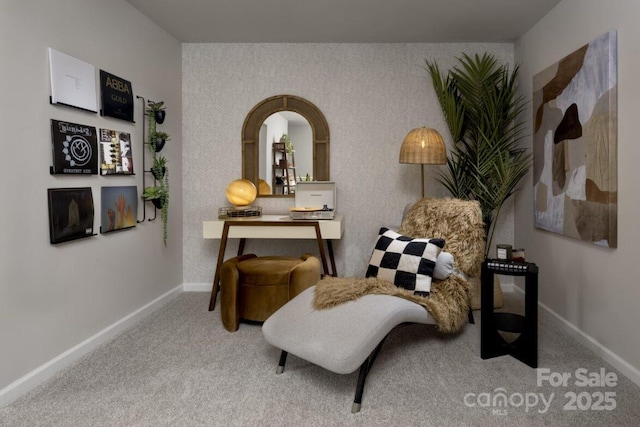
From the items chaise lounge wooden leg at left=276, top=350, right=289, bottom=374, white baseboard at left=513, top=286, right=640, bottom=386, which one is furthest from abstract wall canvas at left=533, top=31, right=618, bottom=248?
chaise lounge wooden leg at left=276, top=350, right=289, bottom=374

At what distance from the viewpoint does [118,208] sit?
2.90 metres

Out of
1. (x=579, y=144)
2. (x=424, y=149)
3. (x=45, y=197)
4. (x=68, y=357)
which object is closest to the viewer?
(x=45, y=197)

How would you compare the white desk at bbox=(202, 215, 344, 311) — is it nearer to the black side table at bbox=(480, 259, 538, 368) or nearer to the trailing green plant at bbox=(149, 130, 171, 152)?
the trailing green plant at bbox=(149, 130, 171, 152)

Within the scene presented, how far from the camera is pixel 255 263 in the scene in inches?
124

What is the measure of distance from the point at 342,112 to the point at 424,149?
985mm

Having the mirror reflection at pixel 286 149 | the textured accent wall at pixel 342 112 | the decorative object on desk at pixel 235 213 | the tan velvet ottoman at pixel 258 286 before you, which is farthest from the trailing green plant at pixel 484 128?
the decorative object on desk at pixel 235 213

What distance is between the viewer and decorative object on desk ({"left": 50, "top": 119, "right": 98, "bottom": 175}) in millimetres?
2293

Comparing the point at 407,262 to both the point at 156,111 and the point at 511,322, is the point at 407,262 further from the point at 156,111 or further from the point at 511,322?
the point at 156,111

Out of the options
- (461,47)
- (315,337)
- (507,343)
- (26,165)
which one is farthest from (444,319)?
(461,47)

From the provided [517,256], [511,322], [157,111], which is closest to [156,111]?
[157,111]

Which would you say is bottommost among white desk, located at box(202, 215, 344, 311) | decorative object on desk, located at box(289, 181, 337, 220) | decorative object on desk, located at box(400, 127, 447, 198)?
white desk, located at box(202, 215, 344, 311)

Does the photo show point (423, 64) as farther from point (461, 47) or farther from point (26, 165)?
point (26, 165)

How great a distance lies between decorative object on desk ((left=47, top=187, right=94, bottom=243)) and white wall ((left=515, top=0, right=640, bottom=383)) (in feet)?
10.0

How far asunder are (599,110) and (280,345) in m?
2.25
